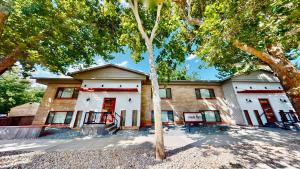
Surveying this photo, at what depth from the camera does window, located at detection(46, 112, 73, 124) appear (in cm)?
1213

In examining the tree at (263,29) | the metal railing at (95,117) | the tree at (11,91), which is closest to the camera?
the tree at (263,29)

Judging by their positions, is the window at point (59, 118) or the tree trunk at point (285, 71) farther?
the window at point (59, 118)

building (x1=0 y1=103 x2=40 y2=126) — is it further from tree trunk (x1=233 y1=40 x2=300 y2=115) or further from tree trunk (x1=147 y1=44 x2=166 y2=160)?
tree trunk (x1=233 y1=40 x2=300 y2=115)

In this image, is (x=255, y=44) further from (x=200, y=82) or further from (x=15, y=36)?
(x=15, y=36)

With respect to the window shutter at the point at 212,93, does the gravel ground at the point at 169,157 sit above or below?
below

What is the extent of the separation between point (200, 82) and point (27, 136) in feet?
50.0

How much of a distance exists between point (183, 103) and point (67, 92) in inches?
486

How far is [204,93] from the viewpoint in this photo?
14.4 metres

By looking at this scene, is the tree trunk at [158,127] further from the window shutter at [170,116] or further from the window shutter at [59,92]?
the window shutter at [59,92]

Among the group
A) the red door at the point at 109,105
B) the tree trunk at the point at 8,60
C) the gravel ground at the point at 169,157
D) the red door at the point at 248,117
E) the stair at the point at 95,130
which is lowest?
the gravel ground at the point at 169,157

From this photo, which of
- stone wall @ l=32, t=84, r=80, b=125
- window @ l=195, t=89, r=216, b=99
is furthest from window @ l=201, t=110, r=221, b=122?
stone wall @ l=32, t=84, r=80, b=125

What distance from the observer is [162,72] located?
10.3 m

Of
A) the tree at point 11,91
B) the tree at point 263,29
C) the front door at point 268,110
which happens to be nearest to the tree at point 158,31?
the tree at point 263,29

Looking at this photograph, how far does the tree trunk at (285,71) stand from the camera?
5277mm
